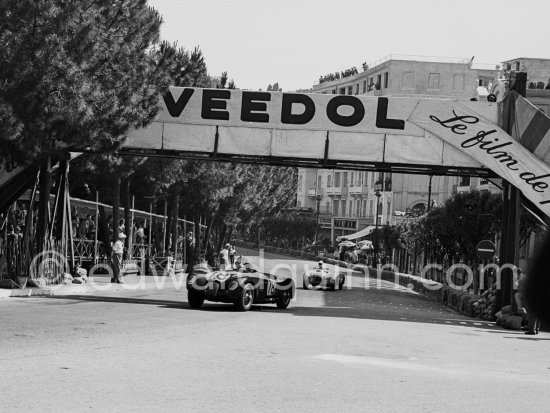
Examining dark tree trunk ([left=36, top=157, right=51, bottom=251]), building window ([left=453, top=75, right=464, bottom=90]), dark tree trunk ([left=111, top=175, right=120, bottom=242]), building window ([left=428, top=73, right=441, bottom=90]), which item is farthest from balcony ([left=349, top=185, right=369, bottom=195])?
dark tree trunk ([left=36, top=157, right=51, bottom=251])

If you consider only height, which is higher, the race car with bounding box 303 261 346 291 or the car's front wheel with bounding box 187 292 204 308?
the race car with bounding box 303 261 346 291

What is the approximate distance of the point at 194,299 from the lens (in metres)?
23.0

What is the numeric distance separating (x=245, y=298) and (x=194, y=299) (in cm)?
122

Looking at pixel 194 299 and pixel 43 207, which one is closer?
pixel 194 299

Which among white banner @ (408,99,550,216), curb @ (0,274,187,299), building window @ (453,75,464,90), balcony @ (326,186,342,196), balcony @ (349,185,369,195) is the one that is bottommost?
curb @ (0,274,187,299)

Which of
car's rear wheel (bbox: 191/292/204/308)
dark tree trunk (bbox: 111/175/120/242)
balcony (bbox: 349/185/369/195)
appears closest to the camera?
car's rear wheel (bbox: 191/292/204/308)

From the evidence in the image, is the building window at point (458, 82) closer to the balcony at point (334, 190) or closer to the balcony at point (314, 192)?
the balcony at point (334, 190)

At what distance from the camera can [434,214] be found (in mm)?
56281

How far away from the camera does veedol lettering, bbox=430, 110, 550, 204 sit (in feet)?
88.8

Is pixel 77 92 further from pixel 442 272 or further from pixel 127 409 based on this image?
pixel 442 272

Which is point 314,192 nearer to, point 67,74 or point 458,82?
point 458,82

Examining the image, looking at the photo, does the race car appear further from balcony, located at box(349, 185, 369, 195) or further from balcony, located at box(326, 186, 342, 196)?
balcony, located at box(326, 186, 342, 196)

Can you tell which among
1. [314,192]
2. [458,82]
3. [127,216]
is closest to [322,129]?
[127,216]

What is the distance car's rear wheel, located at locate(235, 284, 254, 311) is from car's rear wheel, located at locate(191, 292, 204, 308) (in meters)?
0.91
